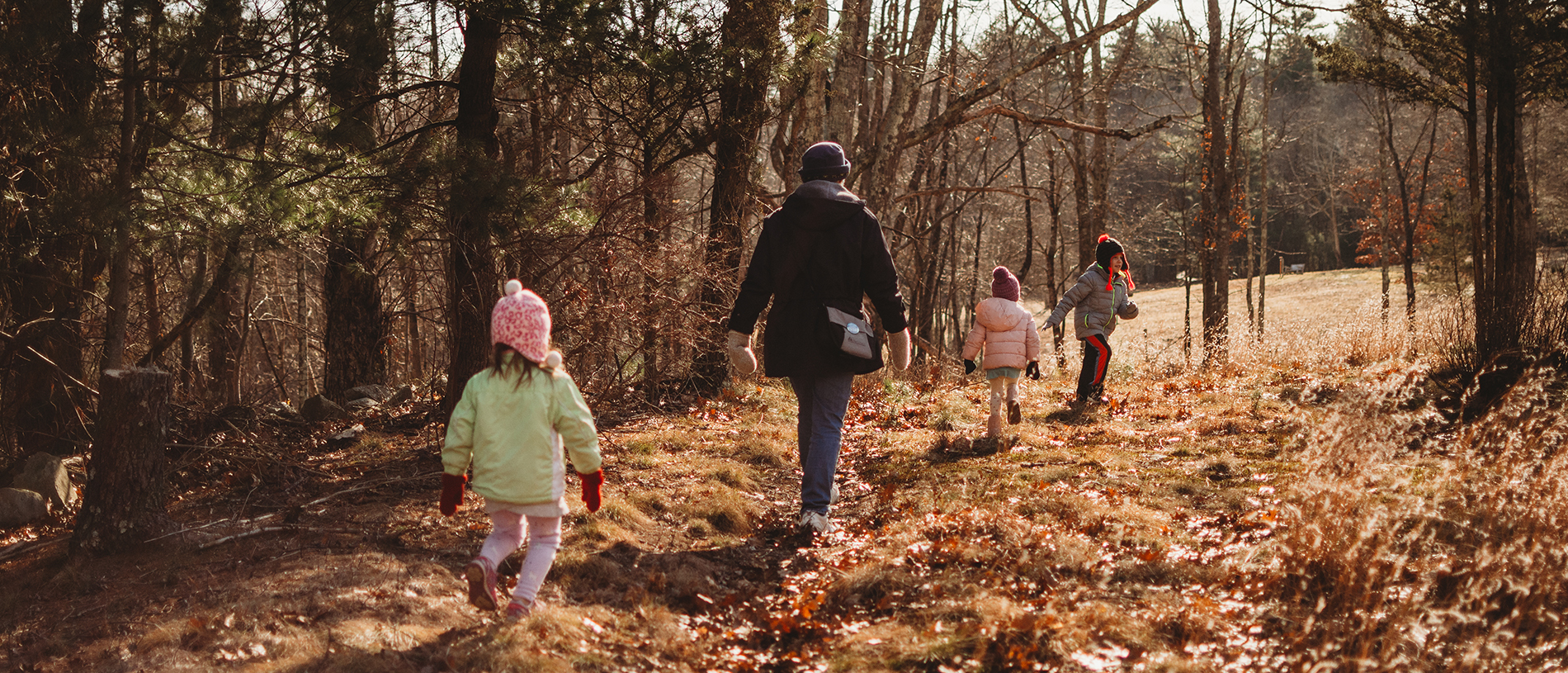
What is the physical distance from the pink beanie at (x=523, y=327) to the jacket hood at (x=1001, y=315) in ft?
15.2

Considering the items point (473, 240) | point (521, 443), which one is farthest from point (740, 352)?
point (473, 240)

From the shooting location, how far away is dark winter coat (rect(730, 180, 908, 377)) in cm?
506

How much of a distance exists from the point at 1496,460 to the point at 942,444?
362cm

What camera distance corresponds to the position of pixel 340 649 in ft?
11.3

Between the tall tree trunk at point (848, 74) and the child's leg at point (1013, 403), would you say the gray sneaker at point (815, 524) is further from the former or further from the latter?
the tall tree trunk at point (848, 74)

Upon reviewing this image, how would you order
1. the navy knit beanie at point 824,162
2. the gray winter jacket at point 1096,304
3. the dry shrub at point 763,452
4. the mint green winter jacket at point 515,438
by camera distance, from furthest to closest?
1. the gray winter jacket at point 1096,304
2. the dry shrub at point 763,452
3. the navy knit beanie at point 824,162
4. the mint green winter jacket at point 515,438

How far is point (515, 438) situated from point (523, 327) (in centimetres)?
44

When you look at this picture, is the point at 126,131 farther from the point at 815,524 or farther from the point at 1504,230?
the point at 1504,230

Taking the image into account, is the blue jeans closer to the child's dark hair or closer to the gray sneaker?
the gray sneaker

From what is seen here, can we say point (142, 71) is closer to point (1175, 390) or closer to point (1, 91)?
point (1, 91)

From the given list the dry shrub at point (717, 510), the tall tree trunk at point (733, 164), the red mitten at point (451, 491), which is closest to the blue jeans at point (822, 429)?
the dry shrub at point (717, 510)

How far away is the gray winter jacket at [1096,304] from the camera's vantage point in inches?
366

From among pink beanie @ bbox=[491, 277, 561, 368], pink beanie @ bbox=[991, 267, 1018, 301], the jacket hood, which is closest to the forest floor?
the jacket hood

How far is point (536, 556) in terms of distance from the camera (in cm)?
383
